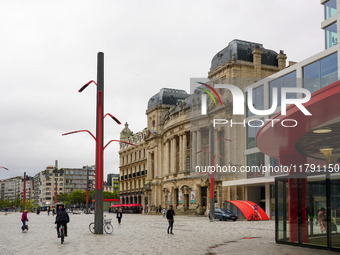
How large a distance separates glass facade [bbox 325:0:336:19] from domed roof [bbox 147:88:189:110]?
177 ft

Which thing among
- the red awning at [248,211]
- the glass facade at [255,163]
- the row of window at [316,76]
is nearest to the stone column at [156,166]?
the glass facade at [255,163]

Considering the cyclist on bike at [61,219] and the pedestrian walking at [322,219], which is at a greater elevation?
the pedestrian walking at [322,219]

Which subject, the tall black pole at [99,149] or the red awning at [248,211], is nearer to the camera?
the tall black pole at [99,149]

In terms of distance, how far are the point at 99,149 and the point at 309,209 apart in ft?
39.6

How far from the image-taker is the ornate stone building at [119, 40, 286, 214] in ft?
192

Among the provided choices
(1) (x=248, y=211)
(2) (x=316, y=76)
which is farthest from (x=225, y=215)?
(2) (x=316, y=76)

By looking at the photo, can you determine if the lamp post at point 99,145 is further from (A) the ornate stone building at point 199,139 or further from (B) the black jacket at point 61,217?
(A) the ornate stone building at point 199,139

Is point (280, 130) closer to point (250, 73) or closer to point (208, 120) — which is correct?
point (250, 73)

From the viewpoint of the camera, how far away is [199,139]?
67.4 m

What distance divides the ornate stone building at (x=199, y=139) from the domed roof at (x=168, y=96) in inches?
8.6

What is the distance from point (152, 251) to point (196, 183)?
52.0 meters

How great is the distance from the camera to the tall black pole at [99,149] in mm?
23016

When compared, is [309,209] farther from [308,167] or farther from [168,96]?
[168,96]

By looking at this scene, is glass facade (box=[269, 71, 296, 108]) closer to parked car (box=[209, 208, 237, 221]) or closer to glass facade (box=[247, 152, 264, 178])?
glass facade (box=[247, 152, 264, 178])
